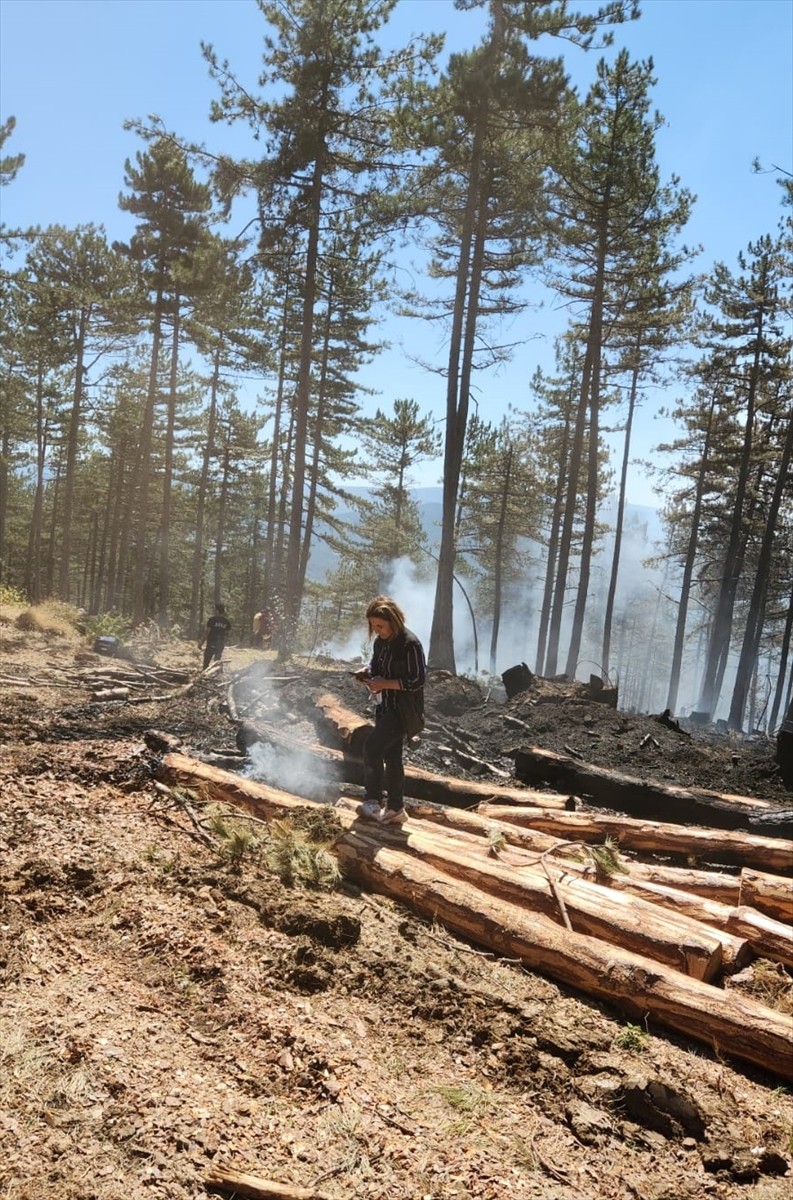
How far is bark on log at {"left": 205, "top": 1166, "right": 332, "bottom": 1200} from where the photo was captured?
2.38 m

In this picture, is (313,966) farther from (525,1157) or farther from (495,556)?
(495,556)

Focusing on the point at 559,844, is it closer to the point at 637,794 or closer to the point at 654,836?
the point at 654,836

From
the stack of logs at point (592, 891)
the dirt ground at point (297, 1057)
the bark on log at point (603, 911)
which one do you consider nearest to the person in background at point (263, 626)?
the stack of logs at point (592, 891)

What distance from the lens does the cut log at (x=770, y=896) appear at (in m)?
5.20

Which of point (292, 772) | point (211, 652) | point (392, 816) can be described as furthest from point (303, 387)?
point (392, 816)

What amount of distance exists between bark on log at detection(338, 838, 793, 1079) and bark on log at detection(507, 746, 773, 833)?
3.86 meters

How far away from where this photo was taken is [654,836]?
6703 millimetres

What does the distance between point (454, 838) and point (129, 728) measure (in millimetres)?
5244

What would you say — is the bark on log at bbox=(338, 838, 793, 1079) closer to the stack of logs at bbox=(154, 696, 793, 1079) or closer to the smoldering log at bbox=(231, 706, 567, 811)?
the stack of logs at bbox=(154, 696, 793, 1079)

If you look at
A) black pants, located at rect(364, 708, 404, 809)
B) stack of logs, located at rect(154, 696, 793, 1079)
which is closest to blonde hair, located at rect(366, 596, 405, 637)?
black pants, located at rect(364, 708, 404, 809)

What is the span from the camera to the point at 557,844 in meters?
5.96

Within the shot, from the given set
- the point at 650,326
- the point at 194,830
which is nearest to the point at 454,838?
the point at 194,830

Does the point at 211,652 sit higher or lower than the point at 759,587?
lower

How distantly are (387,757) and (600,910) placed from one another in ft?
7.48
